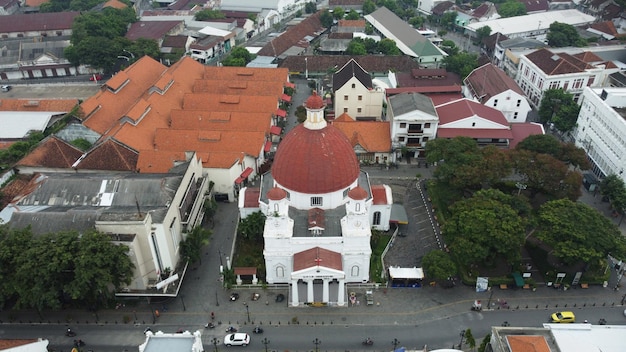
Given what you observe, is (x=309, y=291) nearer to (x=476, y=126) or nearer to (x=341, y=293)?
(x=341, y=293)

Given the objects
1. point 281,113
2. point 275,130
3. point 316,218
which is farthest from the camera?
point 281,113

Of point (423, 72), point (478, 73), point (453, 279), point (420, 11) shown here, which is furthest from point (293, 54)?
point (453, 279)

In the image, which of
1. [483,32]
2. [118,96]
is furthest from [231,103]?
[483,32]

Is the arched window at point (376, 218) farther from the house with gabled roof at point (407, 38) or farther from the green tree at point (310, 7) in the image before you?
the green tree at point (310, 7)

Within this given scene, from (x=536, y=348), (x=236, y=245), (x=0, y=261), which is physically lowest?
(x=236, y=245)

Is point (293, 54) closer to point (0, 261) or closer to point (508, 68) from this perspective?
point (508, 68)

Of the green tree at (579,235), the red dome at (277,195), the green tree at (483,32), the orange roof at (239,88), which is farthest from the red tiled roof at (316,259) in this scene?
the green tree at (483,32)

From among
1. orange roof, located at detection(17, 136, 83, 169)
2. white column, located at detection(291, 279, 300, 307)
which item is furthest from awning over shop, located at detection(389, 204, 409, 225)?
orange roof, located at detection(17, 136, 83, 169)
